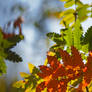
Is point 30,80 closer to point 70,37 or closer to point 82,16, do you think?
point 70,37

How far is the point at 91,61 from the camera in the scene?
2.71ft

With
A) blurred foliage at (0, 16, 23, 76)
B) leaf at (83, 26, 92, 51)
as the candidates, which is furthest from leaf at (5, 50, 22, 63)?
leaf at (83, 26, 92, 51)

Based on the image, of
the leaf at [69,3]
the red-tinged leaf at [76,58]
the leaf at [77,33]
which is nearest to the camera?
the red-tinged leaf at [76,58]

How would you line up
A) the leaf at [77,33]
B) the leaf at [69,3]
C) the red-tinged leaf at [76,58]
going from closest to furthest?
the red-tinged leaf at [76,58] → the leaf at [77,33] → the leaf at [69,3]

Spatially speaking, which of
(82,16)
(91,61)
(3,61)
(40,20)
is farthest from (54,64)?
(40,20)

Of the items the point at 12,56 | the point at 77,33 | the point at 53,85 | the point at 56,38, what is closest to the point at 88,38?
the point at 77,33

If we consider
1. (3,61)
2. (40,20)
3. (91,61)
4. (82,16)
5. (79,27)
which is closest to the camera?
(91,61)

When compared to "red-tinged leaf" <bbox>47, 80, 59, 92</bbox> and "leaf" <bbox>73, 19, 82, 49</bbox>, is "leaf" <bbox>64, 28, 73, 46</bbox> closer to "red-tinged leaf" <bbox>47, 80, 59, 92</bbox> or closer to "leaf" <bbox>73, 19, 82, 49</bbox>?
"leaf" <bbox>73, 19, 82, 49</bbox>

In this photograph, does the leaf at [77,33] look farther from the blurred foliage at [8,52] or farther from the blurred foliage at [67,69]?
the blurred foliage at [8,52]

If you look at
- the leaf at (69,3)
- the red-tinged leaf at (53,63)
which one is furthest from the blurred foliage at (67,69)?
the leaf at (69,3)

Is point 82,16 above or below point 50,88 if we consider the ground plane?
above

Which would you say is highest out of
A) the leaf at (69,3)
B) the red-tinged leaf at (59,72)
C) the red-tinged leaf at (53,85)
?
the leaf at (69,3)

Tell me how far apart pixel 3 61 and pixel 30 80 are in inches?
6.9

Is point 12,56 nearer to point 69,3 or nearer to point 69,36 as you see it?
point 69,36
